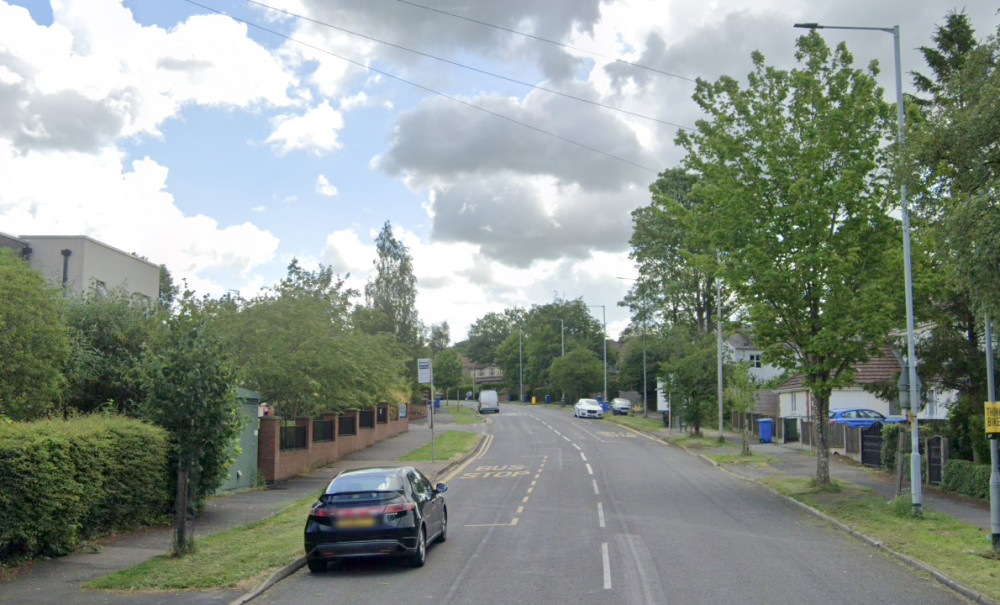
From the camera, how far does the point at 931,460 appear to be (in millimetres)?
22188

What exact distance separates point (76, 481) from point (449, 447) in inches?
991

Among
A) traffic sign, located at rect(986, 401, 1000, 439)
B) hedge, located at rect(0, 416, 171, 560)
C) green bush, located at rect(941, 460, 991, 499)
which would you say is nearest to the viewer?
hedge, located at rect(0, 416, 171, 560)

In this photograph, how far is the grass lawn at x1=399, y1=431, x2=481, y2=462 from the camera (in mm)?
32531

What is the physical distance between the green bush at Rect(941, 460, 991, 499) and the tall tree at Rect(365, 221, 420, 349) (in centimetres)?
4728

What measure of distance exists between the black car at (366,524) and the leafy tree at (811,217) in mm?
12151

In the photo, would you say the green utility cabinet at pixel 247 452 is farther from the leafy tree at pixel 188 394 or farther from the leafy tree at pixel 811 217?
the leafy tree at pixel 811 217

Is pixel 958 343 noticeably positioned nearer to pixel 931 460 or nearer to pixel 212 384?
pixel 931 460

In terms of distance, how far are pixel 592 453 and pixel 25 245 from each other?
21994 mm

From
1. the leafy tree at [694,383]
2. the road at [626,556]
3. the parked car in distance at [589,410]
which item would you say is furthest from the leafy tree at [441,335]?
the road at [626,556]

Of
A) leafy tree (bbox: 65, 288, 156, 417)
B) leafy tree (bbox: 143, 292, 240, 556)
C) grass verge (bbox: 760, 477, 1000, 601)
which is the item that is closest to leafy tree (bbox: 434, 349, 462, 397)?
leafy tree (bbox: 65, 288, 156, 417)

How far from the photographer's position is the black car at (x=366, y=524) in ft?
38.7

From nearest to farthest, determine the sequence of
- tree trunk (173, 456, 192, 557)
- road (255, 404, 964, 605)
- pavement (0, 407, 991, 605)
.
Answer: pavement (0, 407, 991, 605) → road (255, 404, 964, 605) → tree trunk (173, 456, 192, 557)

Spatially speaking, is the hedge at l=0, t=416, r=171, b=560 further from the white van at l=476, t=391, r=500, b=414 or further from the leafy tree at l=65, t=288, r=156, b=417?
the white van at l=476, t=391, r=500, b=414

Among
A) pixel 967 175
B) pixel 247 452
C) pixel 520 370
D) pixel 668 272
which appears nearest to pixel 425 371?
pixel 247 452
